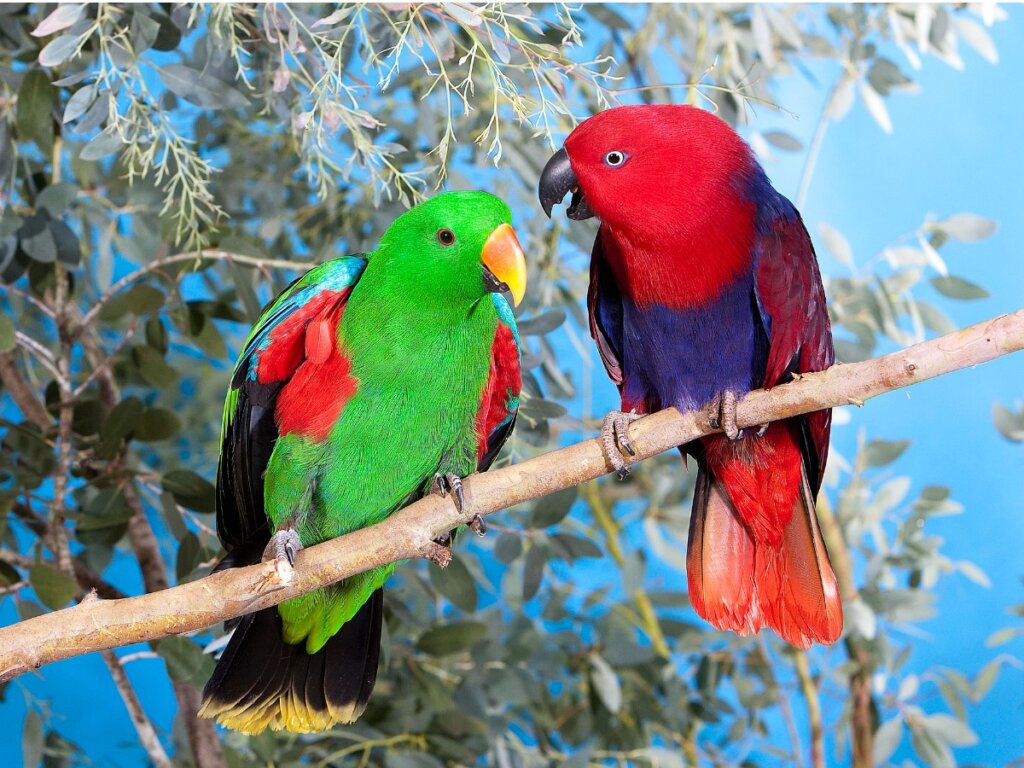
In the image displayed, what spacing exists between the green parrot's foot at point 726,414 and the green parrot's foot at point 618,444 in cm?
10

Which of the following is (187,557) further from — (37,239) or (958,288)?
(958,288)

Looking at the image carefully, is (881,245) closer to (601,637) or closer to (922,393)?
(922,393)

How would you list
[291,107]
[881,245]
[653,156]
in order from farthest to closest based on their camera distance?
[881,245], [291,107], [653,156]

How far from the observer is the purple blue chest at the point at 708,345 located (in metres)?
1.18

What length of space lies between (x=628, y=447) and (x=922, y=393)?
168 centimetres

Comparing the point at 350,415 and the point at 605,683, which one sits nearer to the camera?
the point at 350,415

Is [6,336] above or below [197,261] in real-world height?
below

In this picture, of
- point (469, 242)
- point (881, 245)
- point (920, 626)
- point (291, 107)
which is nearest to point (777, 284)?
point (469, 242)

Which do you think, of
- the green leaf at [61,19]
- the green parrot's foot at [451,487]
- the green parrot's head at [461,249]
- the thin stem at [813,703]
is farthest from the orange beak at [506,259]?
the thin stem at [813,703]

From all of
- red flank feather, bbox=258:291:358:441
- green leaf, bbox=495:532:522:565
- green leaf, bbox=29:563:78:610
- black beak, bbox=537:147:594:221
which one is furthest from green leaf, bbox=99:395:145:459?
black beak, bbox=537:147:594:221

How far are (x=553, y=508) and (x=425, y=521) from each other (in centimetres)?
48

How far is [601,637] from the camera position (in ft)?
6.75

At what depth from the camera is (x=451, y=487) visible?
48.4 inches

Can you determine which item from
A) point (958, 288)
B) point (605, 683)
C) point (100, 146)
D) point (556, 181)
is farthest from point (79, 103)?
point (958, 288)
